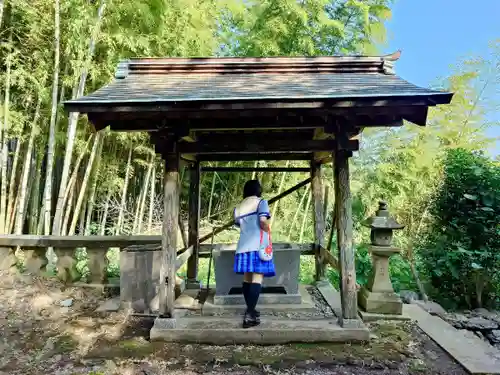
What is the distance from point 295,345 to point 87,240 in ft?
8.14

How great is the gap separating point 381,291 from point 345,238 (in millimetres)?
894

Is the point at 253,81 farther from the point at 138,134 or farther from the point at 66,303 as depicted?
the point at 138,134

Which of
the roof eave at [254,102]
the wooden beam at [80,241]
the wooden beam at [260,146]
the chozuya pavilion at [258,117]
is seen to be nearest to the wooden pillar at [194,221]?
the wooden beam at [80,241]

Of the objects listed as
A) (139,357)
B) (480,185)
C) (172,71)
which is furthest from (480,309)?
(172,71)

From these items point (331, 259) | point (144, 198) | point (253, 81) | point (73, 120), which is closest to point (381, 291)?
point (331, 259)

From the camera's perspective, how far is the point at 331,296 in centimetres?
360

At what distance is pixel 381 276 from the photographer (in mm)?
3293

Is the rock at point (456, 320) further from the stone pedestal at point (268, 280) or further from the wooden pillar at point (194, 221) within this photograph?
the wooden pillar at point (194, 221)

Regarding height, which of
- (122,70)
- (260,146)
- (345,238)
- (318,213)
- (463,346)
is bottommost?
(463,346)

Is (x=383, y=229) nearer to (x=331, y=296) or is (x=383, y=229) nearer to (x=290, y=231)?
(x=331, y=296)

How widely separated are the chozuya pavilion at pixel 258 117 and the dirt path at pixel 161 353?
0.17 m

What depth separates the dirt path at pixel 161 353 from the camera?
7.50 feet

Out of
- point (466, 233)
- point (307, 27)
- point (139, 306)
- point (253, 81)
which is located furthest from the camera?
point (307, 27)

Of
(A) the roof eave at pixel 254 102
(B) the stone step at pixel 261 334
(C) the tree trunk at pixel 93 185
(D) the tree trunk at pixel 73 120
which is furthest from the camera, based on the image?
(C) the tree trunk at pixel 93 185
